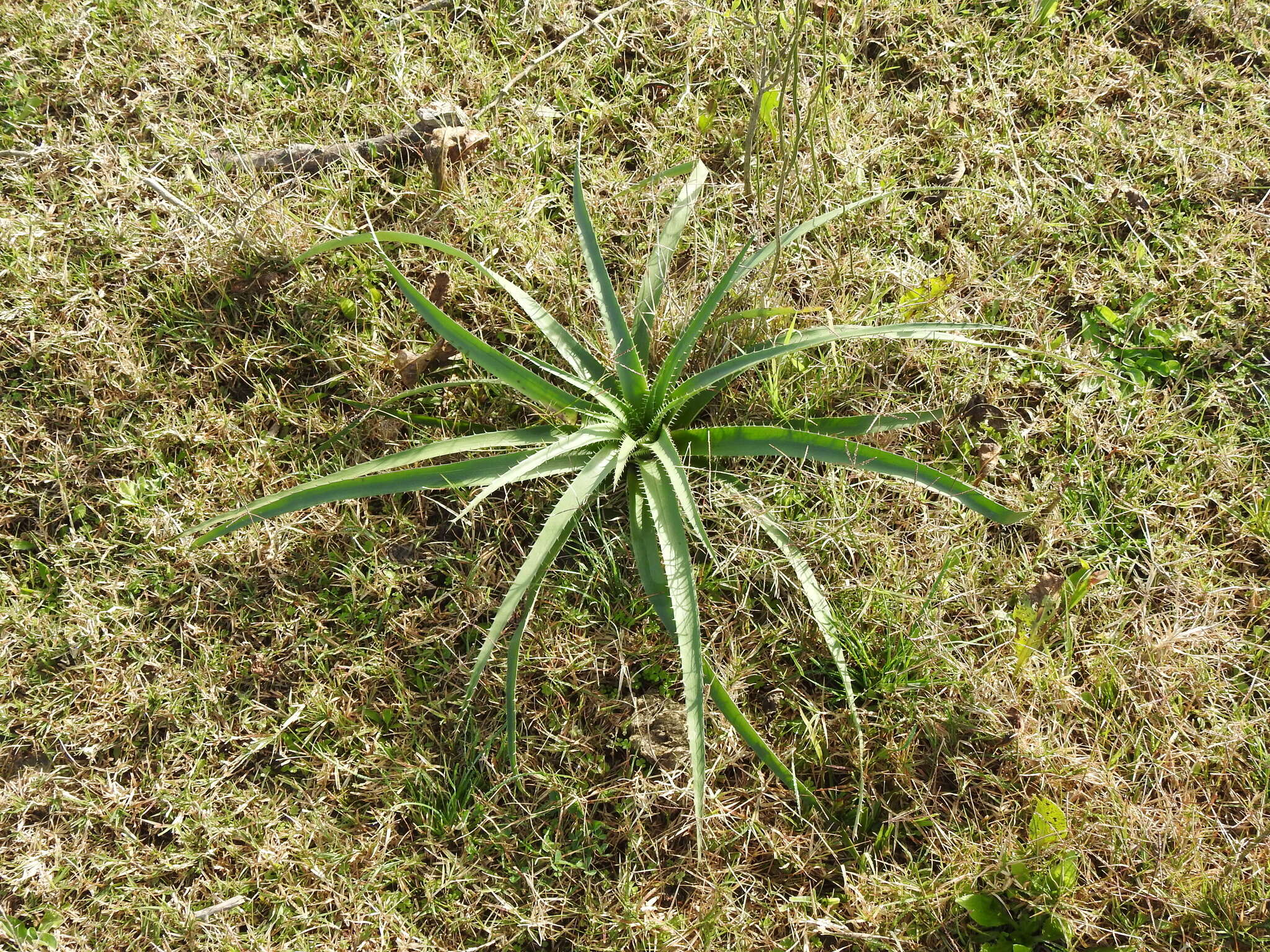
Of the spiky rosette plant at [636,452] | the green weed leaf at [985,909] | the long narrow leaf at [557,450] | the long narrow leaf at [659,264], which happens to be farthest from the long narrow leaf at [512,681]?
the green weed leaf at [985,909]

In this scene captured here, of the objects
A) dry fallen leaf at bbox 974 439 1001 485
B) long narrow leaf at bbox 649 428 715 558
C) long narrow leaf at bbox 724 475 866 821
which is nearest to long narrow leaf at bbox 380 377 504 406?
long narrow leaf at bbox 649 428 715 558

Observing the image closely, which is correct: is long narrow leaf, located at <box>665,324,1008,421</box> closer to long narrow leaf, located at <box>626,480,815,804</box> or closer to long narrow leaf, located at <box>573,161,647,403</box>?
long narrow leaf, located at <box>573,161,647,403</box>

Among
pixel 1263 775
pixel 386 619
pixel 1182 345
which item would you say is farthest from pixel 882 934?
A: pixel 1182 345

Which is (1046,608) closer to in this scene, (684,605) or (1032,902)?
(1032,902)

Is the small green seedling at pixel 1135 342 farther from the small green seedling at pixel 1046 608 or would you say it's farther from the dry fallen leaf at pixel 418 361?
the dry fallen leaf at pixel 418 361

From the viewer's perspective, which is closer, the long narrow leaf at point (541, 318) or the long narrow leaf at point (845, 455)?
the long narrow leaf at point (845, 455)

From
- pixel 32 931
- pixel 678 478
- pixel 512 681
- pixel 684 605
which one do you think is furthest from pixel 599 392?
pixel 32 931
